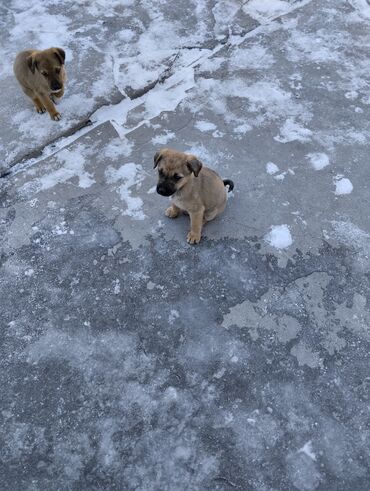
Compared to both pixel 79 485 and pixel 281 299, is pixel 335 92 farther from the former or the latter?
pixel 79 485

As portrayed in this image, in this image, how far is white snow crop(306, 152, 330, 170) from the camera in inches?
176

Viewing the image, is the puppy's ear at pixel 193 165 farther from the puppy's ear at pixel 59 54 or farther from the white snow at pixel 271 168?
the puppy's ear at pixel 59 54

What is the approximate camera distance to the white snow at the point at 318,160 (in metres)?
4.48

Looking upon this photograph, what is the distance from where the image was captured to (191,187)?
362 cm

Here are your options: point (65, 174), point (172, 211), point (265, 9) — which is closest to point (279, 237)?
point (172, 211)

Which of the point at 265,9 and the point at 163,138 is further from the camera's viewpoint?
the point at 265,9

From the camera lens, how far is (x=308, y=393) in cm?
318

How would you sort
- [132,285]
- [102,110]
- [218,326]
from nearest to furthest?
[218,326], [132,285], [102,110]

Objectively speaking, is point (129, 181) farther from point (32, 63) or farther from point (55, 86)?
point (32, 63)

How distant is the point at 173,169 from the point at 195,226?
0.66m

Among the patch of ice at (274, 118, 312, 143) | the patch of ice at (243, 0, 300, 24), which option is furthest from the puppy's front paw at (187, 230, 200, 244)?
the patch of ice at (243, 0, 300, 24)

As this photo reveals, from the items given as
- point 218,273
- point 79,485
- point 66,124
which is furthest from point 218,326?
point 66,124

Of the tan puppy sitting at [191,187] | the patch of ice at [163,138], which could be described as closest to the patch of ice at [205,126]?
the patch of ice at [163,138]

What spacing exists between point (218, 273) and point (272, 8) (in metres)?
4.65
